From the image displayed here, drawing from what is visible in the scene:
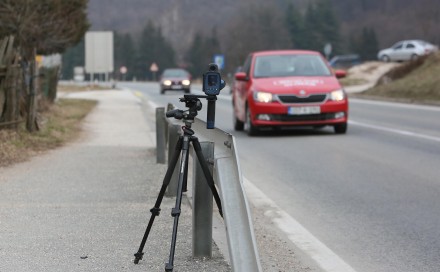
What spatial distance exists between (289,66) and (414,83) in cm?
2136

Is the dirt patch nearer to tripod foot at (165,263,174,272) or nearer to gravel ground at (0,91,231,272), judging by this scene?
gravel ground at (0,91,231,272)

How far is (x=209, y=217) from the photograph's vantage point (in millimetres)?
5449

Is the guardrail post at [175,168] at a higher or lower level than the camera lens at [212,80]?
lower

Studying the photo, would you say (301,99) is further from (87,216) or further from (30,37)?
(30,37)

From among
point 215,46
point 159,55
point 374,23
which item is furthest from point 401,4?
point 159,55

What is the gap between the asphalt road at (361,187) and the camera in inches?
244

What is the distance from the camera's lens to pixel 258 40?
14275cm

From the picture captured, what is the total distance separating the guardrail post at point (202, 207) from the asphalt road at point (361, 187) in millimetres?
990

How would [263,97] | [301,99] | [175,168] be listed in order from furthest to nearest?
[263,97], [301,99], [175,168]

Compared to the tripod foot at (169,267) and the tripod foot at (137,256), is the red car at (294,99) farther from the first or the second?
the tripod foot at (169,267)

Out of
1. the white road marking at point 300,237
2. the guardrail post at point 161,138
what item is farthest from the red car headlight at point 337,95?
the white road marking at point 300,237

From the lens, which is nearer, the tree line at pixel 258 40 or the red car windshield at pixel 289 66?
the red car windshield at pixel 289 66

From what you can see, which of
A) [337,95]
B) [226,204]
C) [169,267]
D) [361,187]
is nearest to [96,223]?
[169,267]

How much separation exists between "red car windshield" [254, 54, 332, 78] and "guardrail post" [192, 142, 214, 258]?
11.5m
